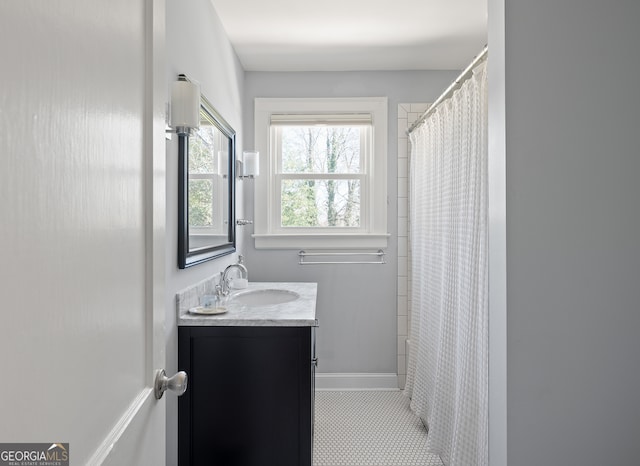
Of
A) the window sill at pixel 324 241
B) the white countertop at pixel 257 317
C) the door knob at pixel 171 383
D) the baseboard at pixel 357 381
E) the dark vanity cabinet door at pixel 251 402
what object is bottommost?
the baseboard at pixel 357 381

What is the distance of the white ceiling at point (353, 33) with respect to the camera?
7.68 ft

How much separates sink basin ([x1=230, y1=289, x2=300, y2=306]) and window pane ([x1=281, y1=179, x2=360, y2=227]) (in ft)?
2.63

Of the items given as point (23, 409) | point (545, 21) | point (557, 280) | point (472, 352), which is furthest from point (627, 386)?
point (23, 409)

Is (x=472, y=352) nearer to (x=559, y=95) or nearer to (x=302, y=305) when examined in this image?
(x=302, y=305)

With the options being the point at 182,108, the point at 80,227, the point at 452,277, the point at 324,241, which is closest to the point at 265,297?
the point at 324,241

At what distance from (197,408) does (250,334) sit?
0.37 m

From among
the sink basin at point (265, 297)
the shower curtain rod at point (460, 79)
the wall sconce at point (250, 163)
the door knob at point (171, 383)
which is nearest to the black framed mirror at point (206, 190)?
the wall sconce at point (250, 163)

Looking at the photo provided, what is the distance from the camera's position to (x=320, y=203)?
11.1ft

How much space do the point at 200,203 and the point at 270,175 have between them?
4.40ft

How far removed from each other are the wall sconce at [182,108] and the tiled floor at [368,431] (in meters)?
1.86

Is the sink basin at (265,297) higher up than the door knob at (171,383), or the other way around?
the door knob at (171,383)

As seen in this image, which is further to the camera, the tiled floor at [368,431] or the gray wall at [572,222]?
the tiled floor at [368,431]

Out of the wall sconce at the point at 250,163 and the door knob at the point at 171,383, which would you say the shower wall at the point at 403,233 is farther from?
the door knob at the point at 171,383

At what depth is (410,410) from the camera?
2959 mm
